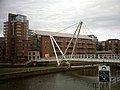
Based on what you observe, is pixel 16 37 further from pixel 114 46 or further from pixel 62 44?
pixel 114 46

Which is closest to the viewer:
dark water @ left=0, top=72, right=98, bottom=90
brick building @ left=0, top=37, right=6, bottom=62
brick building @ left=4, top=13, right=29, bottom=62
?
dark water @ left=0, top=72, right=98, bottom=90

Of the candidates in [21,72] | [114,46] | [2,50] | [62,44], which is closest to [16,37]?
[2,50]

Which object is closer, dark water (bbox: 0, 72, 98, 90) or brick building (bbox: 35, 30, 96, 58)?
dark water (bbox: 0, 72, 98, 90)

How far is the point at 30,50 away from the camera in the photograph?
3444 cm

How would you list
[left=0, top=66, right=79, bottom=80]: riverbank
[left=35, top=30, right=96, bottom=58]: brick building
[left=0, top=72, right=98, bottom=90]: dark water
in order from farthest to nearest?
[left=35, top=30, right=96, bottom=58]: brick building
[left=0, top=66, right=79, bottom=80]: riverbank
[left=0, top=72, right=98, bottom=90]: dark water

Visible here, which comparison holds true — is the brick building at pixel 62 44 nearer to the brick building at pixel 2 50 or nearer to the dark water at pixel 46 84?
the brick building at pixel 2 50

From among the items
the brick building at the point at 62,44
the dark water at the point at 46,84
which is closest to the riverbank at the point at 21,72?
the dark water at the point at 46,84

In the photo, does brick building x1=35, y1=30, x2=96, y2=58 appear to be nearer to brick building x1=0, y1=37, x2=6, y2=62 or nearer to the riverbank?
brick building x1=0, y1=37, x2=6, y2=62

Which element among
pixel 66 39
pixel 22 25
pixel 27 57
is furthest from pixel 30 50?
pixel 66 39

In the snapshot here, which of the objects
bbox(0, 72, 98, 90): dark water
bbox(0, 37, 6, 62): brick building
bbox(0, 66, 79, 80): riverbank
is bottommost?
bbox(0, 72, 98, 90): dark water

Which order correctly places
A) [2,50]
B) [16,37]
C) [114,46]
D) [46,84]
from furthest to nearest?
[114,46] → [2,50] → [16,37] → [46,84]

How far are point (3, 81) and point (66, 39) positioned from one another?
849 inches

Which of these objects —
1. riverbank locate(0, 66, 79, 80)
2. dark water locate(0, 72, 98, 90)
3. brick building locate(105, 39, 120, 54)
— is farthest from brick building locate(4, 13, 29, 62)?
brick building locate(105, 39, 120, 54)

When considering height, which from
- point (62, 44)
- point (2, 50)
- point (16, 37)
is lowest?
point (2, 50)
